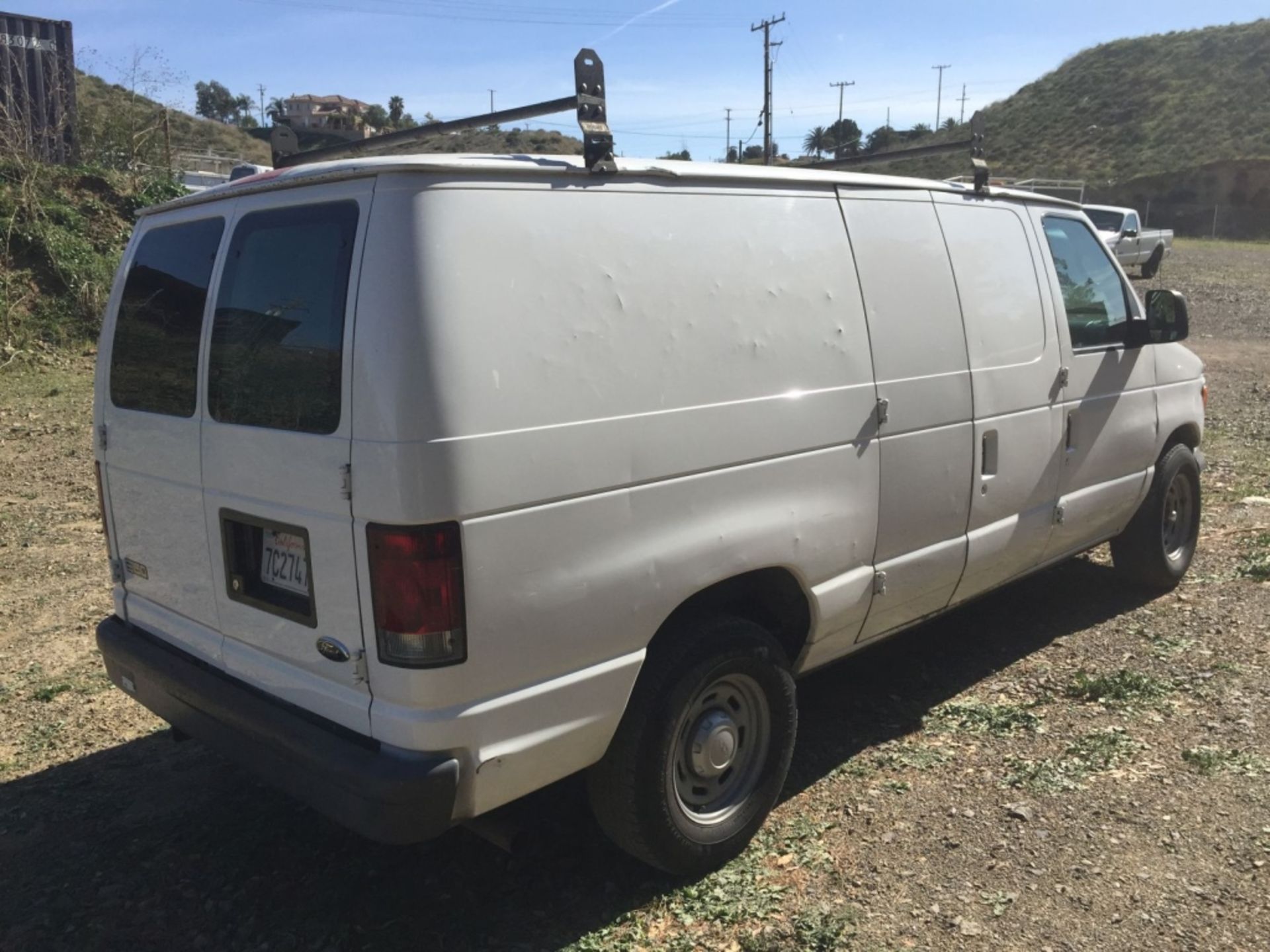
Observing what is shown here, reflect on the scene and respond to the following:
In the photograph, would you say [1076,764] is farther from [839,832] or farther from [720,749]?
[720,749]

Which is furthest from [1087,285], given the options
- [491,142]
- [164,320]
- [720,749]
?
[164,320]

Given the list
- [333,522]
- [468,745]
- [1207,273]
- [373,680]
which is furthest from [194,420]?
[1207,273]

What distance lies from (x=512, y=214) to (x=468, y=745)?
1.37 m

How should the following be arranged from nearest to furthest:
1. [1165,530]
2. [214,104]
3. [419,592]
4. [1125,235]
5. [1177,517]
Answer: [419,592]
[1165,530]
[1177,517]
[1125,235]
[214,104]

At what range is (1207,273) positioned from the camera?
2517 cm

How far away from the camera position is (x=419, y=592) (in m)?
2.44

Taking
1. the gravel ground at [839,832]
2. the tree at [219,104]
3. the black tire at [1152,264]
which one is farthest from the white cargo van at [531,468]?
the tree at [219,104]

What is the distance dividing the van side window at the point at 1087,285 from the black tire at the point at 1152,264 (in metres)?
12.8

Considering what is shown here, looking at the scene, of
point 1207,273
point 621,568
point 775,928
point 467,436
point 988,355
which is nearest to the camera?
point 467,436

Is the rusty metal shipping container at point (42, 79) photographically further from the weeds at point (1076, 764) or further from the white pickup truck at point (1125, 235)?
the white pickup truck at point (1125, 235)

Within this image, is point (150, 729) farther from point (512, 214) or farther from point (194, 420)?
point (512, 214)

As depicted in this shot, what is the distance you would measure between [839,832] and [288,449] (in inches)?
88.6

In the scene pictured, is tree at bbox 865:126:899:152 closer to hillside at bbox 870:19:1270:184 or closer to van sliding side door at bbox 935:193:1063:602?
hillside at bbox 870:19:1270:184

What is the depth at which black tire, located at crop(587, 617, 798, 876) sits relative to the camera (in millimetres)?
2941
